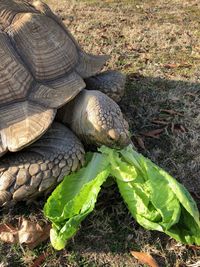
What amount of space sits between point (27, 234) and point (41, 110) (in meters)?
0.97

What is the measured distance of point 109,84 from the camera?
435 cm

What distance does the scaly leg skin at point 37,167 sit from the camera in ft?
10.6

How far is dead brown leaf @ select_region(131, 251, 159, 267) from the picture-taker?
9.68ft

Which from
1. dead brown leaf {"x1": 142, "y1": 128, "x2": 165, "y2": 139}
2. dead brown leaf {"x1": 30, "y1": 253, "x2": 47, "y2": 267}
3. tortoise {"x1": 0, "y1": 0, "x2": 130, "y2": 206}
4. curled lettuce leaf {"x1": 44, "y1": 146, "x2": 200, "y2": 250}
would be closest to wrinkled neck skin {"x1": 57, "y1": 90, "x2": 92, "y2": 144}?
tortoise {"x1": 0, "y1": 0, "x2": 130, "y2": 206}

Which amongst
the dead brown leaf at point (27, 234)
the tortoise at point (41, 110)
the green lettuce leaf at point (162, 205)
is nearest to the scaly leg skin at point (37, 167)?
the tortoise at point (41, 110)

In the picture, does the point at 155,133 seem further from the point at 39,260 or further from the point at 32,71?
the point at 39,260

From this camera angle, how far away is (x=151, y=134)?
4211 mm

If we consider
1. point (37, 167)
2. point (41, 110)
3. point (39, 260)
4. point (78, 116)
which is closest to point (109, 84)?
point (78, 116)

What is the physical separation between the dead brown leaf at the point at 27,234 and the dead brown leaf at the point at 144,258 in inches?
25.6

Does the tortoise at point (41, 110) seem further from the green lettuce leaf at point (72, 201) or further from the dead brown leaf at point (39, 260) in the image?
the dead brown leaf at point (39, 260)

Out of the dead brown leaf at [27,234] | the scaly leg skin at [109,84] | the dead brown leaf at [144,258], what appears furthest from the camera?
the scaly leg skin at [109,84]

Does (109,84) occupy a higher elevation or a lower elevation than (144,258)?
higher

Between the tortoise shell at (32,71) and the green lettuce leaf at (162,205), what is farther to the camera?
the tortoise shell at (32,71)

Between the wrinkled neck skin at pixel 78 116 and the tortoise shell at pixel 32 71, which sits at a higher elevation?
the tortoise shell at pixel 32 71
